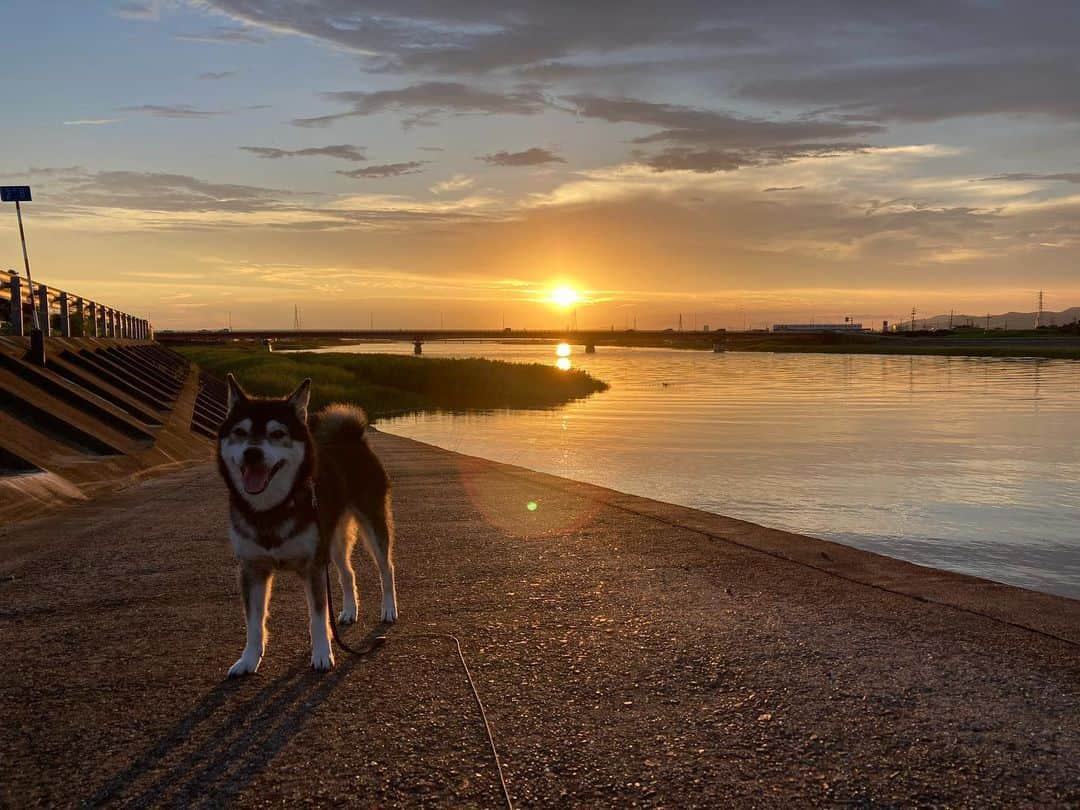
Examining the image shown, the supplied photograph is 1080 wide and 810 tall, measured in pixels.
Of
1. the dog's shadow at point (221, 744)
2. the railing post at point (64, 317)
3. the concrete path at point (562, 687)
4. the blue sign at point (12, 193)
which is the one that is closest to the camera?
the dog's shadow at point (221, 744)

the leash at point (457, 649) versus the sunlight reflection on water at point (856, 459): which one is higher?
the leash at point (457, 649)

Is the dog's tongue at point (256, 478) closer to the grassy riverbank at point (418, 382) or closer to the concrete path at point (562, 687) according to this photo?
the concrete path at point (562, 687)

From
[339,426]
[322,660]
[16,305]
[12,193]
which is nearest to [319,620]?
[322,660]

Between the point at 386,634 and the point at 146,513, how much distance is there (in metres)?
6.51

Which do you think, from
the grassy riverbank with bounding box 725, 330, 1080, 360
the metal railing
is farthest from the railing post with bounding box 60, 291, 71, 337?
the grassy riverbank with bounding box 725, 330, 1080, 360

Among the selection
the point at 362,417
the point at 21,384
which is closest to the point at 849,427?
the point at 21,384

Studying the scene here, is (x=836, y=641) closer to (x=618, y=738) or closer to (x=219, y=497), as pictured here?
(x=618, y=738)

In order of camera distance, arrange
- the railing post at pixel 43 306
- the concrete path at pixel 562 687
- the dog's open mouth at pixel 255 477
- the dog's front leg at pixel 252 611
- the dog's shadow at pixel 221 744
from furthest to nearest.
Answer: the railing post at pixel 43 306 → the dog's front leg at pixel 252 611 → the dog's open mouth at pixel 255 477 → the concrete path at pixel 562 687 → the dog's shadow at pixel 221 744

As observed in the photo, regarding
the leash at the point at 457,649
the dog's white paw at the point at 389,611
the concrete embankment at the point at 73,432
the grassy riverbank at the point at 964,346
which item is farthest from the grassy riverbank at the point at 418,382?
the grassy riverbank at the point at 964,346

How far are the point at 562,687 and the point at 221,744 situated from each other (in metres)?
1.98

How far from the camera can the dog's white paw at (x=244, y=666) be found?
18.1 ft

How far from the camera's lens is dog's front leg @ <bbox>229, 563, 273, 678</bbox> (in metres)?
5.50

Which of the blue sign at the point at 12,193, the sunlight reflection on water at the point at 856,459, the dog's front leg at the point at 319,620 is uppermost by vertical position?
the blue sign at the point at 12,193

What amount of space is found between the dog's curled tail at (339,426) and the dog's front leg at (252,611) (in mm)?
1324
